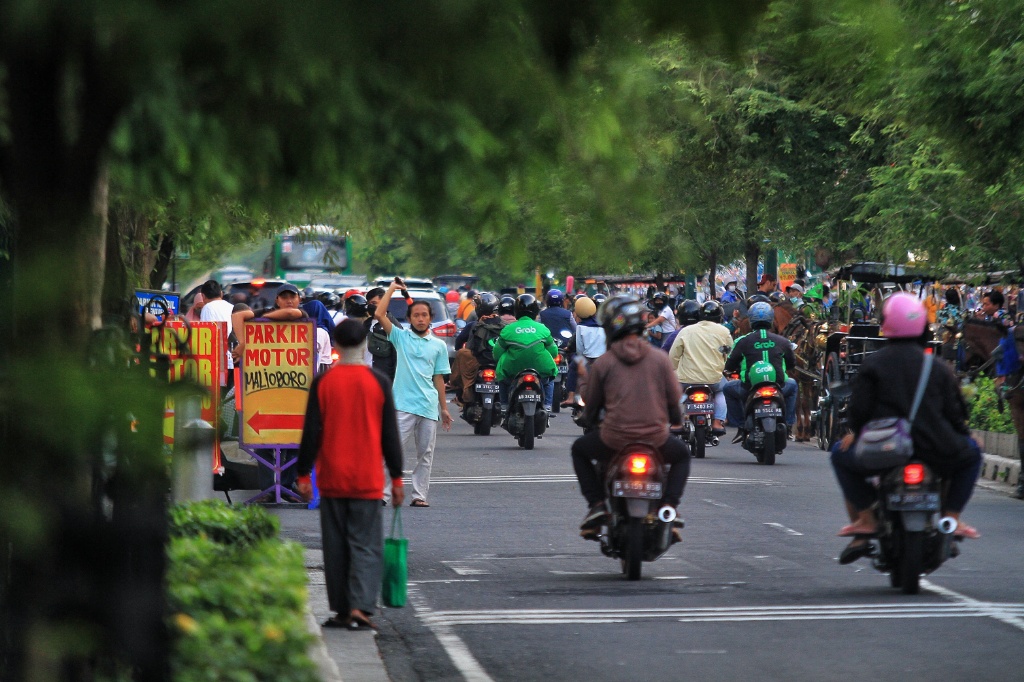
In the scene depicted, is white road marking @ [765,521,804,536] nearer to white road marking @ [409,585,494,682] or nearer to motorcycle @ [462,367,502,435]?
white road marking @ [409,585,494,682]

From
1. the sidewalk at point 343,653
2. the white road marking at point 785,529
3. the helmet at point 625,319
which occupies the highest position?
the helmet at point 625,319

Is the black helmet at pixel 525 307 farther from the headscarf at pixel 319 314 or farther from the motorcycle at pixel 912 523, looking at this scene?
the motorcycle at pixel 912 523

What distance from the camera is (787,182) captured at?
34625mm

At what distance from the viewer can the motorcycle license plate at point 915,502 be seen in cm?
900

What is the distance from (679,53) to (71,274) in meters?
1.41

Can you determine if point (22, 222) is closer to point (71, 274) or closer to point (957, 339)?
point (71, 274)

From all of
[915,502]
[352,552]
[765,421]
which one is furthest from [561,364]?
[352,552]

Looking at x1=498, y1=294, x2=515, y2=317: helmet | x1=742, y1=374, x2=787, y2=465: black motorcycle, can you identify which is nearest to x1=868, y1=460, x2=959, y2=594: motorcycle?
x1=742, y1=374, x2=787, y2=465: black motorcycle

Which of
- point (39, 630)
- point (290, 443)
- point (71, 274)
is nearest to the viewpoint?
point (71, 274)

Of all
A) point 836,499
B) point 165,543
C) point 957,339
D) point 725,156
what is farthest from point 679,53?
point 725,156

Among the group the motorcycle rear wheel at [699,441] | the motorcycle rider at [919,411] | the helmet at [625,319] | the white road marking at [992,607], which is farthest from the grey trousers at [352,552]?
the motorcycle rear wheel at [699,441]

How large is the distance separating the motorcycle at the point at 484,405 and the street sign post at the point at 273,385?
850 centimetres

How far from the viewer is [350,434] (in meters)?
8.56

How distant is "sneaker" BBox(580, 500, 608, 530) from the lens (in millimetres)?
10195
